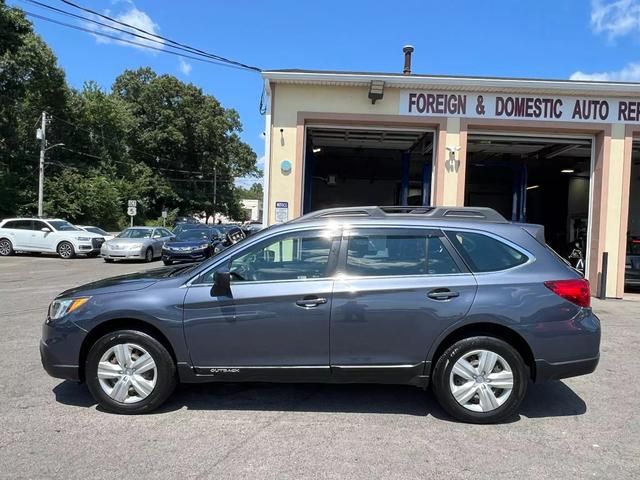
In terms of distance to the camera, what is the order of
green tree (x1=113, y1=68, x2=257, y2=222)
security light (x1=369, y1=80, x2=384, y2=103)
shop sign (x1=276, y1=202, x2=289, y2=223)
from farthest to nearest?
green tree (x1=113, y1=68, x2=257, y2=222), shop sign (x1=276, y1=202, x2=289, y2=223), security light (x1=369, y1=80, x2=384, y2=103)

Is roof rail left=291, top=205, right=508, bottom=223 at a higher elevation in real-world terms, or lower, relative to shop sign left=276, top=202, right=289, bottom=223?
lower

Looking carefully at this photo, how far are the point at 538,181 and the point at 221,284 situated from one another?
2515 cm

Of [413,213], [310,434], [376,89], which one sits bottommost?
[310,434]

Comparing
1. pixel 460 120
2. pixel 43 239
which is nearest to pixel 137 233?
pixel 43 239

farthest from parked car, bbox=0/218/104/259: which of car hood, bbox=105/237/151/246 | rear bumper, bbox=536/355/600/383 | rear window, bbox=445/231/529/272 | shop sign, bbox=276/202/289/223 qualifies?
rear bumper, bbox=536/355/600/383

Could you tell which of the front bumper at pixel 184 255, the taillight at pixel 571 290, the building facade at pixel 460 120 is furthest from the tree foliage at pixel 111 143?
the taillight at pixel 571 290

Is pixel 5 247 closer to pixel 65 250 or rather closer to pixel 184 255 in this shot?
pixel 65 250

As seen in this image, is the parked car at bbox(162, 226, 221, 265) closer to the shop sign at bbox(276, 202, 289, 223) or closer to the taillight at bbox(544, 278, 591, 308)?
the shop sign at bbox(276, 202, 289, 223)

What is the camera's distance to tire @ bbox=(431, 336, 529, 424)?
4199mm

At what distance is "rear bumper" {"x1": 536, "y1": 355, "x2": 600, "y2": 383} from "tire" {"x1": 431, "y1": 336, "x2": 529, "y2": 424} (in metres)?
0.12

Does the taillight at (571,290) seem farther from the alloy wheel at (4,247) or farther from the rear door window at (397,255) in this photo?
the alloy wheel at (4,247)

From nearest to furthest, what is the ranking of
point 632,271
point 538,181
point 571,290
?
1. point 571,290
2. point 632,271
3. point 538,181

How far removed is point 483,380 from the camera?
4.22 meters

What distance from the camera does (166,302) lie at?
4.25 metres
